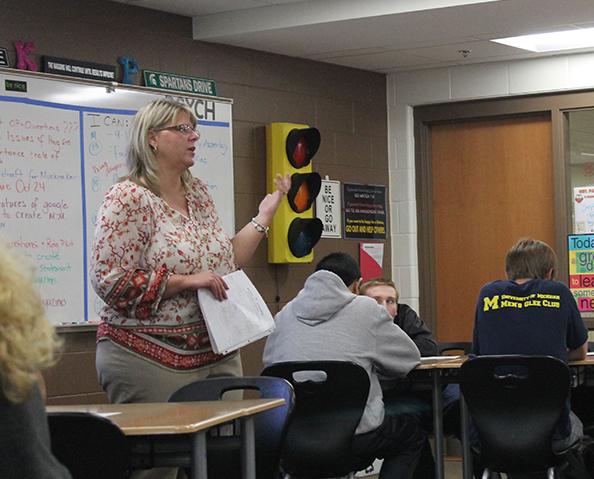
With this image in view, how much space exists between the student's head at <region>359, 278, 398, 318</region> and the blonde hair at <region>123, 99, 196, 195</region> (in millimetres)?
1914

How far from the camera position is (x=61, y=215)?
5.41 metres

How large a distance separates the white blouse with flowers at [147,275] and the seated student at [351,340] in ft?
2.59

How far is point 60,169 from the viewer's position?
5.43 metres

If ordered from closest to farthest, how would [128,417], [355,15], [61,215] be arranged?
[128,417], [61,215], [355,15]

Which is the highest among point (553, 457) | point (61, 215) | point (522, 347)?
point (61, 215)

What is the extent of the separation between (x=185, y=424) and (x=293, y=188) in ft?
13.3

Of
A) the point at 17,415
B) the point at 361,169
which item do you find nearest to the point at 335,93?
the point at 361,169

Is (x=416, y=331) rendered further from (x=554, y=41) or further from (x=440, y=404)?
(x=554, y=41)

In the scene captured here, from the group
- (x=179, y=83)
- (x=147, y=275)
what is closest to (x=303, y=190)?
(x=179, y=83)

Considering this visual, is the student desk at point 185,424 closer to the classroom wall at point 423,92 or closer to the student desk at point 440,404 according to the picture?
the student desk at point 440,404

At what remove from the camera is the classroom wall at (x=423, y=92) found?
731cm

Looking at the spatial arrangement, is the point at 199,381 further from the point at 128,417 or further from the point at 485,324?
the point at 485,324

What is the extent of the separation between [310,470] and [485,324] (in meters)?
0.96

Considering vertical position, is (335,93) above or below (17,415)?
above
